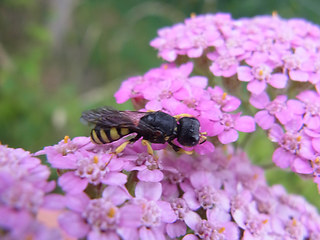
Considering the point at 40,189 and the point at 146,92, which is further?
the point at 146,92

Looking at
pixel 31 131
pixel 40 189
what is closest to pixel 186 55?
pixel 40 189

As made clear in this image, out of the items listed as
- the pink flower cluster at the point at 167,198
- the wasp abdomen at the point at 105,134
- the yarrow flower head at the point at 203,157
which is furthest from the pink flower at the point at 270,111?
the wasp abdomen at the point at 105,134

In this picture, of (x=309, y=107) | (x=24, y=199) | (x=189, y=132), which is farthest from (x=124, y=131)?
(x=309, y=107)

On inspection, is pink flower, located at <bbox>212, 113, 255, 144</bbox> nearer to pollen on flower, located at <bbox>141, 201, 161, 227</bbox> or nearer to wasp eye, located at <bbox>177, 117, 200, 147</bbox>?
wasp eye, located at <bbox>177, 117, 200, 147</bbox>

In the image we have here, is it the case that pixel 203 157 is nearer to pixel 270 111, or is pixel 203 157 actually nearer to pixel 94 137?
pixel 270 111

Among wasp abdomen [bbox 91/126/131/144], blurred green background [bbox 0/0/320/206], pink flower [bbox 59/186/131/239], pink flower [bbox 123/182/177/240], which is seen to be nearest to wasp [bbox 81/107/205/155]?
wasp abdomen [bbox 91/126/131/144]

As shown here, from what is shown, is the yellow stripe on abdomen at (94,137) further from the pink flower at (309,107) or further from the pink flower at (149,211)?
the pink flower at (309,107)

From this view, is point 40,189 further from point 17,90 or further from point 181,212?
point 17,90
